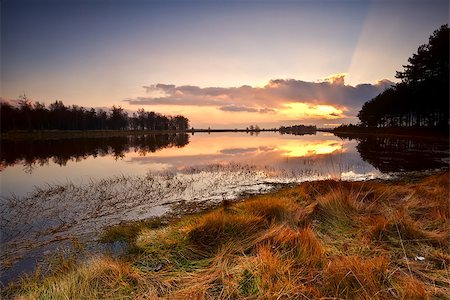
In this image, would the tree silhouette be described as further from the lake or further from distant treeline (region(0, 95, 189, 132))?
the lake

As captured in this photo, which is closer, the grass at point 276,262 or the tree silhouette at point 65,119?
the grass at point 276,262

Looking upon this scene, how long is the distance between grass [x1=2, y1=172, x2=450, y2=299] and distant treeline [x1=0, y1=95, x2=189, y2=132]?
103m

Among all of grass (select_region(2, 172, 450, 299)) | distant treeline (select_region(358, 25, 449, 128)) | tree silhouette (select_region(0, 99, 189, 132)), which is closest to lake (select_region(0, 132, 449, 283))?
grass (select_region(2, 172, 450, 299))

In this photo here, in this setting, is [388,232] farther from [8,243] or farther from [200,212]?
Result: [8,243]

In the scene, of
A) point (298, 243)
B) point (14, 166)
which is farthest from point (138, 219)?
point (14, 166)

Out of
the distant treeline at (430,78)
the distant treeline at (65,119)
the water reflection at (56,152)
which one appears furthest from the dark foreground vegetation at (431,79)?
the distant treeline at (65,119)

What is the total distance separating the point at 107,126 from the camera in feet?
475

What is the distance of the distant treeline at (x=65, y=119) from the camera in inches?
3612

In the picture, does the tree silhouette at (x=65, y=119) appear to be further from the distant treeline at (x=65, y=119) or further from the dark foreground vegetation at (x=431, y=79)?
the dark foreground vegetation at (x=431, y=79)

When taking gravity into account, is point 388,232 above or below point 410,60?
below

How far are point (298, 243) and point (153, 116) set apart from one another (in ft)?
609

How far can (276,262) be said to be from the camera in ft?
14.4

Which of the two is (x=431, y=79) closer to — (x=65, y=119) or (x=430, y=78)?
(x=430, y=78)

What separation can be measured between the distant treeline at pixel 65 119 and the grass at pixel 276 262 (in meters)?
103
